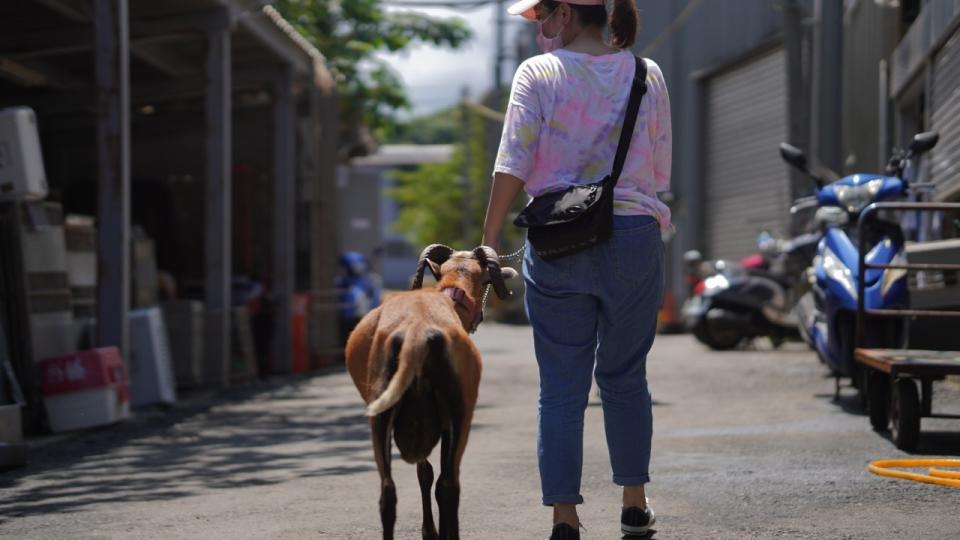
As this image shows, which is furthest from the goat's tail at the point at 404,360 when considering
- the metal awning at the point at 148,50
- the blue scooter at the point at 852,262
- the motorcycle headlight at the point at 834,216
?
the metal awning at the point at 148,50

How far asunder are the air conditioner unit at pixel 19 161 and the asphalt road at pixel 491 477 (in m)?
1.74

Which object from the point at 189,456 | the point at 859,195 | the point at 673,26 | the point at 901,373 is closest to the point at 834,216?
the point at 859,195

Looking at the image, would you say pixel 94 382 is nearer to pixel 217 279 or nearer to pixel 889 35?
pixel 217 279

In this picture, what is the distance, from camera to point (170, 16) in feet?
47.0

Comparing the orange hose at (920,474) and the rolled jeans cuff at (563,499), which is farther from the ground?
the rolled jeans cuff at (563,499)

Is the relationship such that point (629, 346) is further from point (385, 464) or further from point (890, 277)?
point (890, 277)

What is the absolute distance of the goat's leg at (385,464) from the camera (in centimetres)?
447

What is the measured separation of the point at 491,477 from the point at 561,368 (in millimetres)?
2216

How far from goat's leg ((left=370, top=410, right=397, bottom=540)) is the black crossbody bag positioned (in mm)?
820

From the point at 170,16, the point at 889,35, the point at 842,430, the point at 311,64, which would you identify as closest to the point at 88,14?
the point at 170,16

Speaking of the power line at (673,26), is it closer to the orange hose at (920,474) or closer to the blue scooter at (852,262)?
the blue scooter at (852,262)

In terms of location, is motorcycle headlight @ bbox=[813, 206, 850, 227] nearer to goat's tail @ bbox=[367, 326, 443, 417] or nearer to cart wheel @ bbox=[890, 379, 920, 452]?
cart wheel @ bbox=[890, 379, 920, 452]

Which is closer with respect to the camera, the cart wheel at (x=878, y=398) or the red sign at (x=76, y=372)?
the cart wheel at (x=878, y=398)

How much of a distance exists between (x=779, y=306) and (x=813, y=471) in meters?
10.9
